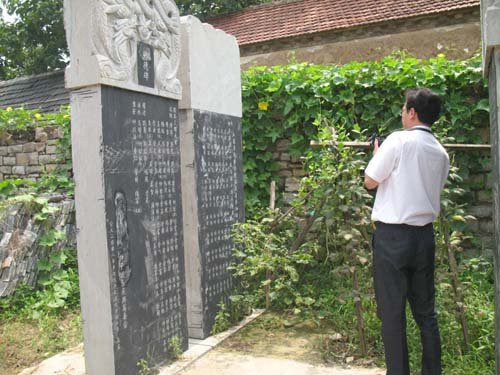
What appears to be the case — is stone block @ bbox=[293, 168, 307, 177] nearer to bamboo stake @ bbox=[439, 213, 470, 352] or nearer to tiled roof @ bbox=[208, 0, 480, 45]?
bamboo stake @ bbox=[439, 213, 470, 352]

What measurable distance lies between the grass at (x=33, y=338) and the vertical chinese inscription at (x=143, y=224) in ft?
3.55

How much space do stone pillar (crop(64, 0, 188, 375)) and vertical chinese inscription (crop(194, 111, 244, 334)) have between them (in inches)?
20.8

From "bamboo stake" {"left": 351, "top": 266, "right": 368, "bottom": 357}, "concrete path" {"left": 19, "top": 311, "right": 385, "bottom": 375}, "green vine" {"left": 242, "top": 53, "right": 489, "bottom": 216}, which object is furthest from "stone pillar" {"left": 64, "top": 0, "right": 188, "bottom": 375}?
"green vine" {"left": 242, "top": 53, "right": 489, "bottom": 216}

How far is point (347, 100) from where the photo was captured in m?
5.29

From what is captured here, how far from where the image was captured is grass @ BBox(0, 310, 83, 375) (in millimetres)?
3754

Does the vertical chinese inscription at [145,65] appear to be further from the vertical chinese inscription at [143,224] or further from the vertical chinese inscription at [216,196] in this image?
the vertical chinese inscription at [216,196]

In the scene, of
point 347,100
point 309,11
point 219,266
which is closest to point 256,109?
point 347,100

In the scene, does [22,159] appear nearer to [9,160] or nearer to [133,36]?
[9,160]

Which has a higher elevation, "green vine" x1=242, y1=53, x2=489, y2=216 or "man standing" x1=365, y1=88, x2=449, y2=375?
"green vine" x1=242, y1=53, x2=489, y2=216

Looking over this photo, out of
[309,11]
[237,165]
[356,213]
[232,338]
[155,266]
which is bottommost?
[232,338]

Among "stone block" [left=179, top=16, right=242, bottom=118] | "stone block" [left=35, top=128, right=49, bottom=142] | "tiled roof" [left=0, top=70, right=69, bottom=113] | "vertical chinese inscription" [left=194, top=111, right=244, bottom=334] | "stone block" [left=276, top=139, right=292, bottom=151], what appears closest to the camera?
"stone block" [left=179, top=16, right=242, bottom=118]

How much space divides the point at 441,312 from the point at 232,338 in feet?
5.71

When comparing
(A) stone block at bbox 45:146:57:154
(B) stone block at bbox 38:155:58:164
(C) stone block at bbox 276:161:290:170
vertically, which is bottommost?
(C) stone block at bbox 276:161:290:170

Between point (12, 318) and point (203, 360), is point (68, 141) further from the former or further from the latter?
point (203, 360)
